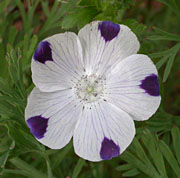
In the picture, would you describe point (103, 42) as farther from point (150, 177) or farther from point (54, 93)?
point (150, 177)

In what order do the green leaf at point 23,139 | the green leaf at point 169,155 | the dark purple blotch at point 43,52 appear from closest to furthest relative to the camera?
1. the dark purple blotch at point 43,52
2. the green leaf at point 23,139
3. the green leaf at point 169,155

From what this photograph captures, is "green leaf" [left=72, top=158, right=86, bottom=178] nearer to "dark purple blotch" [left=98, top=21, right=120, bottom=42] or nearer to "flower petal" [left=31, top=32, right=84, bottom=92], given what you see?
"flower petal" [left=31, top=32, right=84, bottom=92]

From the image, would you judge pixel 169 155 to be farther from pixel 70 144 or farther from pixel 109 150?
pixel 70 144

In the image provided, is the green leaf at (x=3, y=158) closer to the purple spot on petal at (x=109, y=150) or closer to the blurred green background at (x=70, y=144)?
the blurred green background at (x=70, y=144)

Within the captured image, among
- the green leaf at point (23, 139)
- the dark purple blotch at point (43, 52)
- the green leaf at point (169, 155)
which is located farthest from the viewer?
the green leaf at point (169, 155)

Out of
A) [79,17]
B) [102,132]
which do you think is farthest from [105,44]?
[102,132]

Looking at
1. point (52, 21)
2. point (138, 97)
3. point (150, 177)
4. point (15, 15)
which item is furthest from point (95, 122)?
point (15, 15)

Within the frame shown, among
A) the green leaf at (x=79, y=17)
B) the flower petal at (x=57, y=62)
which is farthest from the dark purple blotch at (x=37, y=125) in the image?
Result: the green leaf at (x=79, y=17)
